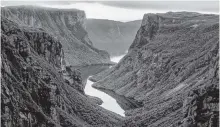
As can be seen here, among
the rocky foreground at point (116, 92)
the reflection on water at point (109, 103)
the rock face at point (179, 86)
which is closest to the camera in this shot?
the rocky foreground at point (116, 92)

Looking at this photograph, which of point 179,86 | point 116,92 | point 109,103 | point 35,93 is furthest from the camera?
point 116,92

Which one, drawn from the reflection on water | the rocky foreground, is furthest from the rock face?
the reflection on water

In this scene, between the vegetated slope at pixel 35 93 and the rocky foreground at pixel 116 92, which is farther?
the rocky foreground at pixel 116 92

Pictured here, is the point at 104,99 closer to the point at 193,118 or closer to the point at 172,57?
the point at 172,57

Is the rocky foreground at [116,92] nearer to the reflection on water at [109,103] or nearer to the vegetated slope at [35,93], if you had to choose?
the vegetated slope at [35,93]

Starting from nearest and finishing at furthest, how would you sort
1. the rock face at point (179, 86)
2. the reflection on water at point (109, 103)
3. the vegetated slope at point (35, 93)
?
the vegetated slope at point (35, 93)
the rock face at point (179, 86)
the reflection on water at point (109, 103)

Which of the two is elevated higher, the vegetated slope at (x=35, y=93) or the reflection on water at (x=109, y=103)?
the vegetated slope at (x=35, y=93)

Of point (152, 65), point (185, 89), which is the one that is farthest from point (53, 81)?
point (152, 65)

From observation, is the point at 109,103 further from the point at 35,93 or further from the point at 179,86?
the point at 35,93

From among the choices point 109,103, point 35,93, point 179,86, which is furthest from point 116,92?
point 35,93

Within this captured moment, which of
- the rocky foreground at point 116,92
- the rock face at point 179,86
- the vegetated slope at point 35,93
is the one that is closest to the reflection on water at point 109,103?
the rock face at point 179,86
